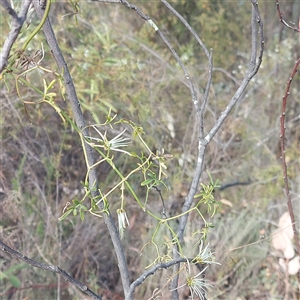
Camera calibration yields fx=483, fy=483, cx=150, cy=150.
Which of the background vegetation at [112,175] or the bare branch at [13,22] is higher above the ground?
the bare branch at [13,22]

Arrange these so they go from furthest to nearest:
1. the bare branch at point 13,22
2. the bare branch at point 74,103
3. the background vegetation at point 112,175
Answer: the background vegetation at point 112,175
the bare branch at point 74,103
the bare branch at point 13,22

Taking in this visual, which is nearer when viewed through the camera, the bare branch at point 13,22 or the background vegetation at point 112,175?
the bare branch at point 13,22

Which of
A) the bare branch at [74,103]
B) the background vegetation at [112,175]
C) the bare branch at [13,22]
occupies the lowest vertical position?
the background vegetation at [112,175]

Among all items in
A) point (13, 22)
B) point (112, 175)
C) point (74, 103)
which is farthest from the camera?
point (112, 175)

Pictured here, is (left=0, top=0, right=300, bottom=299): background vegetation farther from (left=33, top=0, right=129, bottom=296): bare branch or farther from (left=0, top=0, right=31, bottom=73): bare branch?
(left=0, top=0, right=31, bottom=73): bare branch

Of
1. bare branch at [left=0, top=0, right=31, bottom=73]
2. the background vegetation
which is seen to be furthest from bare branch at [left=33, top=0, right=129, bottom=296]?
the background vegetation

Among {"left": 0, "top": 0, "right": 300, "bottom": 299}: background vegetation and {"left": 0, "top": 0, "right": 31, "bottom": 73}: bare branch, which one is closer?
{"left": 0, "top": 0, "right": 31, "bottom": 73}: bare branch

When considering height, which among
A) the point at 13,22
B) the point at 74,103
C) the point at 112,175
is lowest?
the point at 112,175

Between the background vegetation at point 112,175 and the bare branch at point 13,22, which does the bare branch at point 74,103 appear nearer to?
the bare branch at point 13,22

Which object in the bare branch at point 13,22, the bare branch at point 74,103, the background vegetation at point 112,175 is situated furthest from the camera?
the background vegetation at point 112,175

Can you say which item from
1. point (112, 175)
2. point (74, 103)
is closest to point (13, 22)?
point (74, 103)

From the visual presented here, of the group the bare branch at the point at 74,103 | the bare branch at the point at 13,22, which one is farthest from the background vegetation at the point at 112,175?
the bare branch at the point at 13,22

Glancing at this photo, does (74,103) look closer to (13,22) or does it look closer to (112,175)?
(13,22)

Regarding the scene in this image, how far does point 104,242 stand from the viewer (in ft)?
7.52
